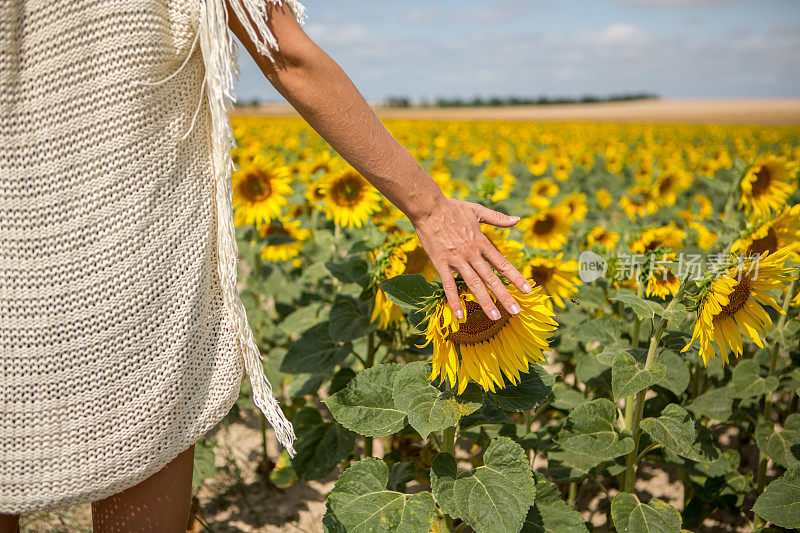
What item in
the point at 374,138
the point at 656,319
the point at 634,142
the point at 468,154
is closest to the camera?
the point at 374,138

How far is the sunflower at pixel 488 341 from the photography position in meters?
1.34

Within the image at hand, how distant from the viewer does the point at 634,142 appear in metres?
13.0

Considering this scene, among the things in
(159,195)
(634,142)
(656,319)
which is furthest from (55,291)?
(634,142)

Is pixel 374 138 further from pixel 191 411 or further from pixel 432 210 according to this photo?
pixel 191 411

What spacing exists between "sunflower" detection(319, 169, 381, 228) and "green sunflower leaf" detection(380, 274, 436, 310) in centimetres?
126

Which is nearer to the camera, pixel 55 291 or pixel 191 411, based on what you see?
pixel 55 291

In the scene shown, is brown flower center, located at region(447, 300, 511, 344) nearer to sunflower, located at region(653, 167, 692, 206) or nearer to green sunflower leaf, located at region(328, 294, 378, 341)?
green sunflower leaf, located at region(328, 294, 378, 341)

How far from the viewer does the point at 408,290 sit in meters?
1.39

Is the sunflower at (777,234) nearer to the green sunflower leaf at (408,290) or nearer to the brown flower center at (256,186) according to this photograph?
the green sunflower leaf at (408,290)

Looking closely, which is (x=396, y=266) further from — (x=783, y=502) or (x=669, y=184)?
(x=669, y=184)

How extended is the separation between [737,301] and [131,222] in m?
1.42

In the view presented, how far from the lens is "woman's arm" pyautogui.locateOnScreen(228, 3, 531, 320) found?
112 centimetres

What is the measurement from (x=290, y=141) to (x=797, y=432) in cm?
875

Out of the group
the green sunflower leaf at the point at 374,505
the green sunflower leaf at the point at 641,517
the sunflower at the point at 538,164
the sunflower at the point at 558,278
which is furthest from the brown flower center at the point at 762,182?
the sunflower at the point at 538,164
